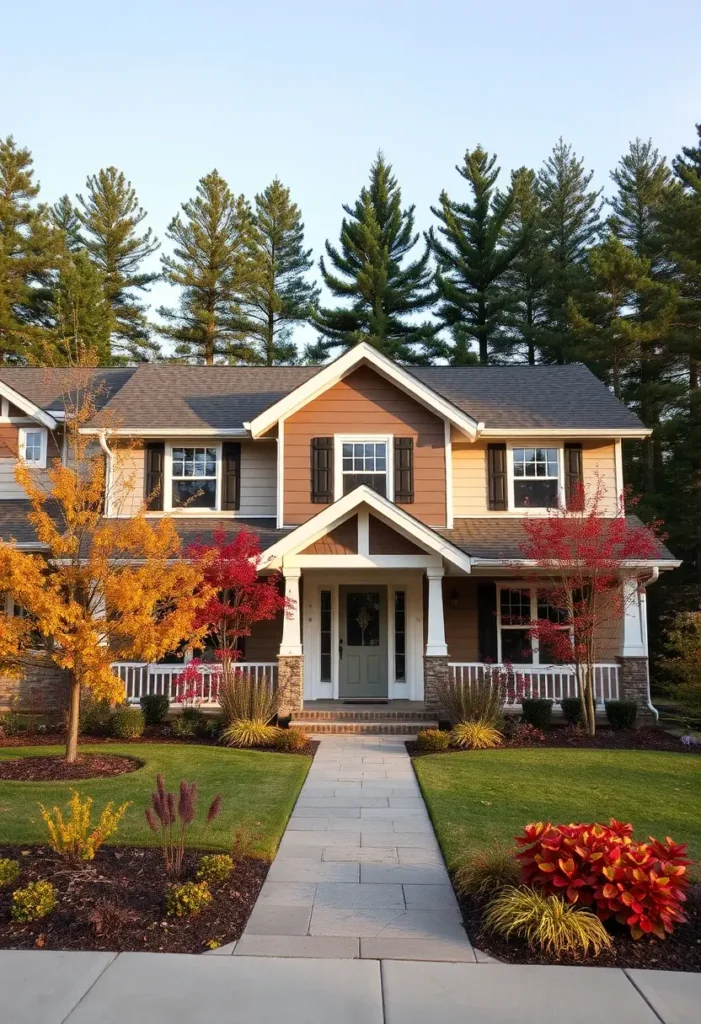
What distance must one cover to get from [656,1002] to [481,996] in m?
0.88

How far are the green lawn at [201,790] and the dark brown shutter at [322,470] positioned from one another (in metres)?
5.39

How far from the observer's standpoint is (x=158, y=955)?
14.1 ft

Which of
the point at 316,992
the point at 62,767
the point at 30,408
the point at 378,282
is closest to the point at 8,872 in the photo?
the point at 316,992

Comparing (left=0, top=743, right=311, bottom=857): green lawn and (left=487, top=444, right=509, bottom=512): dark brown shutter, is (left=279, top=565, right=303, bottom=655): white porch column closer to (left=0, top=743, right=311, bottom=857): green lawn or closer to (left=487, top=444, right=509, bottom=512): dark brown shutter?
(left=0, top=743, right=311, bottom=857): green lawn

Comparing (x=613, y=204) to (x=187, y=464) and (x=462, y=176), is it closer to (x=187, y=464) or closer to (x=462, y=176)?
(x=462, y=176)

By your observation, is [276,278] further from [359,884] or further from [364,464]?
[359,884]

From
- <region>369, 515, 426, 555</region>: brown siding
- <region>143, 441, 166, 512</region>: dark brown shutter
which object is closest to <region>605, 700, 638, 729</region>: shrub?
<region>369, 515, 426, 555</region>: brown siding

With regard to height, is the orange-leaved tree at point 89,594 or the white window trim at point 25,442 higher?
the white window trim at point 25,442

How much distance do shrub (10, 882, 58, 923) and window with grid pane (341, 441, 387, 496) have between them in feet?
35.2

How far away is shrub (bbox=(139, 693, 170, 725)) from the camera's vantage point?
12961 millimetres

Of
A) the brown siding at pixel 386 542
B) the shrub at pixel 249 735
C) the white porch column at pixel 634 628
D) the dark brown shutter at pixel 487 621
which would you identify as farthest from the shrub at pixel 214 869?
the dark brown shutter at pixel 487 621

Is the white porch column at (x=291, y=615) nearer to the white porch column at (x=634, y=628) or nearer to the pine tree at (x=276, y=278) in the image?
the white porch column at (x=634, y=628)

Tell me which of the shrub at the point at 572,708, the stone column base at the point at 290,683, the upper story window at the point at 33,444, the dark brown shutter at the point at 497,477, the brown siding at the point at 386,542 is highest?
the upper story window at the point at 33,444

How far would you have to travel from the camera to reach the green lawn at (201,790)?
6.65 m
